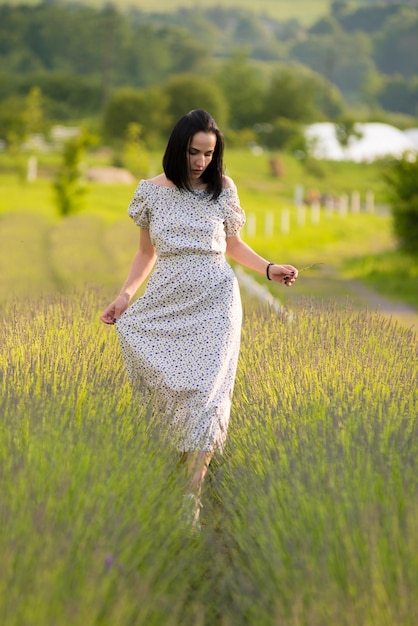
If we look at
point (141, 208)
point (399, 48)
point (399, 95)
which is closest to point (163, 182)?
point (141, 208)

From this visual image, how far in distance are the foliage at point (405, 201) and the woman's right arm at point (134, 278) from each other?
45.3 feet

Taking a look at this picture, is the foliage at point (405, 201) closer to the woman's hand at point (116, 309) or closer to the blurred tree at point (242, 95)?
the woman's hand at point (116, 309)

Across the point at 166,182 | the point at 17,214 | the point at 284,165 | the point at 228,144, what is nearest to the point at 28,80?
the point at 228,144

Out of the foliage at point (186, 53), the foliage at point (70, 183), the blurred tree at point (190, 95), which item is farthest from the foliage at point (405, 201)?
the blurred tree at point (190, 95)

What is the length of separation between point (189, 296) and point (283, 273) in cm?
38

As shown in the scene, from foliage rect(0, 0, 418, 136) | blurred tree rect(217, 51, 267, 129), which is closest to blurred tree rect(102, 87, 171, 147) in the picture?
foliage rect(0, 0, 418, 136)

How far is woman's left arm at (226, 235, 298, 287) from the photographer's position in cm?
453

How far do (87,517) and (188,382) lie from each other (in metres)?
1.30

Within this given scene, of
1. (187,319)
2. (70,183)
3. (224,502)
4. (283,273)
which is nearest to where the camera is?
(224,502)

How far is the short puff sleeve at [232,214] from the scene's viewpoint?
14.9ft

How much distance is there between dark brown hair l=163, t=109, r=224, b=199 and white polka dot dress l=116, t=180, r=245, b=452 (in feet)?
0.15

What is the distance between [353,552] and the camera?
2.86 metres

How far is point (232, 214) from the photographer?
4.56m

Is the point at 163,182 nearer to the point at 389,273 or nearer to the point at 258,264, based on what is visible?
the point at 258,264
